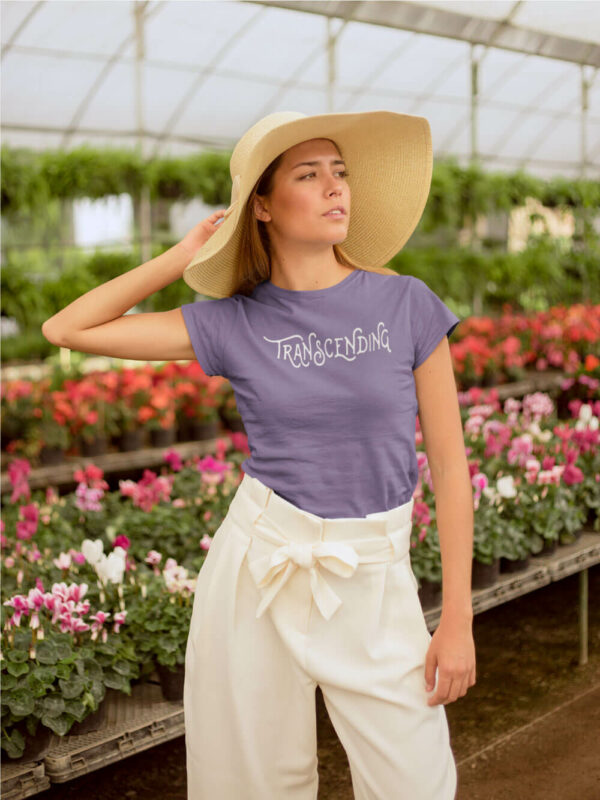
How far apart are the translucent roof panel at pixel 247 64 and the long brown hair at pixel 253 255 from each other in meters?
5.10

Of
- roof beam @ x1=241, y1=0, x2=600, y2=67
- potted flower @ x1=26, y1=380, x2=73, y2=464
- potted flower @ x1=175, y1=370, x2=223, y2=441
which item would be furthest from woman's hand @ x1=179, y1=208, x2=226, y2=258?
roof beam @ x1=241, y1=0, x2=600, y2=67

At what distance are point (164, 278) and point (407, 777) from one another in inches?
33.7

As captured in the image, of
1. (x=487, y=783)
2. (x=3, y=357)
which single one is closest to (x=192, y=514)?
(x=487, y=783)

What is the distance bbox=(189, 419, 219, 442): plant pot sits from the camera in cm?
532

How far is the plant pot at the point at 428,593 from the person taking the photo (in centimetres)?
289

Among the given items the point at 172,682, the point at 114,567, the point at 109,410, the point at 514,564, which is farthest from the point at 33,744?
the point at 109,410

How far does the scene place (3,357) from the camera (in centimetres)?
835

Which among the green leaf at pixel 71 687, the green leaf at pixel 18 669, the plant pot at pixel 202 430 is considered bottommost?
the green leaf at pixel 71 687

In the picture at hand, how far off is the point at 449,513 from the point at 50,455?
3.55m

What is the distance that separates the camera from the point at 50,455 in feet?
15.7

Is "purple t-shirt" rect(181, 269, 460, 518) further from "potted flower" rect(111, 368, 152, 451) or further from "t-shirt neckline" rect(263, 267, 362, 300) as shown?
"potted flower" rect(111, 368, 152, 451)

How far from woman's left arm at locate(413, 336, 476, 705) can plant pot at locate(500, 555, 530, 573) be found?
1650 millimetres

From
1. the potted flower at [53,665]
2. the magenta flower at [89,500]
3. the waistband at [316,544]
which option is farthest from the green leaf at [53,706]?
the magenta flower at [89,500]

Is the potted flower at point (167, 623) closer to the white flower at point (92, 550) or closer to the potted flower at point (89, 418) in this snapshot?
the white flower at point (92, 550)
